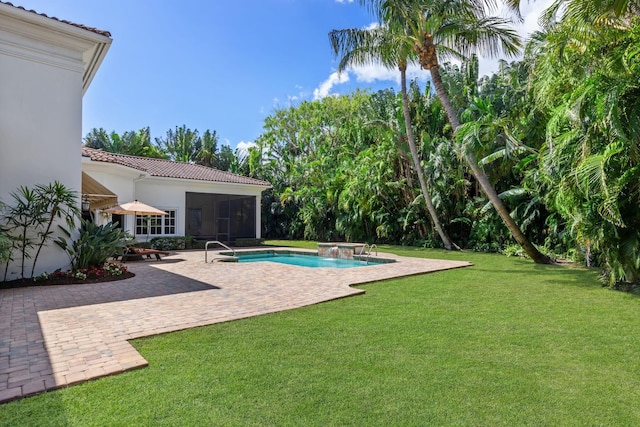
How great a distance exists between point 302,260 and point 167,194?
31.0 ft

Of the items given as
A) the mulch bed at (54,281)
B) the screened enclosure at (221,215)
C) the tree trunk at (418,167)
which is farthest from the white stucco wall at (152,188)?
the tree trunk at (418,167)

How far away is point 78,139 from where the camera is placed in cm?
1103

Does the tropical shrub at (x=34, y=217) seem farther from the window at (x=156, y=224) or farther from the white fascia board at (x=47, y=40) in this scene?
the window at (x=156, y=224)

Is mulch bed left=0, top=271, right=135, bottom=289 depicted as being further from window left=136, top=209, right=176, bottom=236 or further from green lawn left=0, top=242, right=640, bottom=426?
window left=136, top=209, right=176, bottom=236

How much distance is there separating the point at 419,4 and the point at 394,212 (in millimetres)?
12964

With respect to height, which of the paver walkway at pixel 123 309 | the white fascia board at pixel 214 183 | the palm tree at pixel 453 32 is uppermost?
the palm tree at pixel 453 32

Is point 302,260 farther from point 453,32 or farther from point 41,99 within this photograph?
point 41,99

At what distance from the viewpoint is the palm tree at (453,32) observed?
1396 centimetres

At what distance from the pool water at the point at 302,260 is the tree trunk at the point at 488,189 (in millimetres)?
5495

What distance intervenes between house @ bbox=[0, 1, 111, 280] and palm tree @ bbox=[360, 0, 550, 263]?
10.0 m

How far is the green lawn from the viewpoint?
3.43m

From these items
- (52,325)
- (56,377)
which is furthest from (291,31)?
(56,377)

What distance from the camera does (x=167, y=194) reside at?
74.1ft

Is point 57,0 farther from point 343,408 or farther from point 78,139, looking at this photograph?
point 343,408
